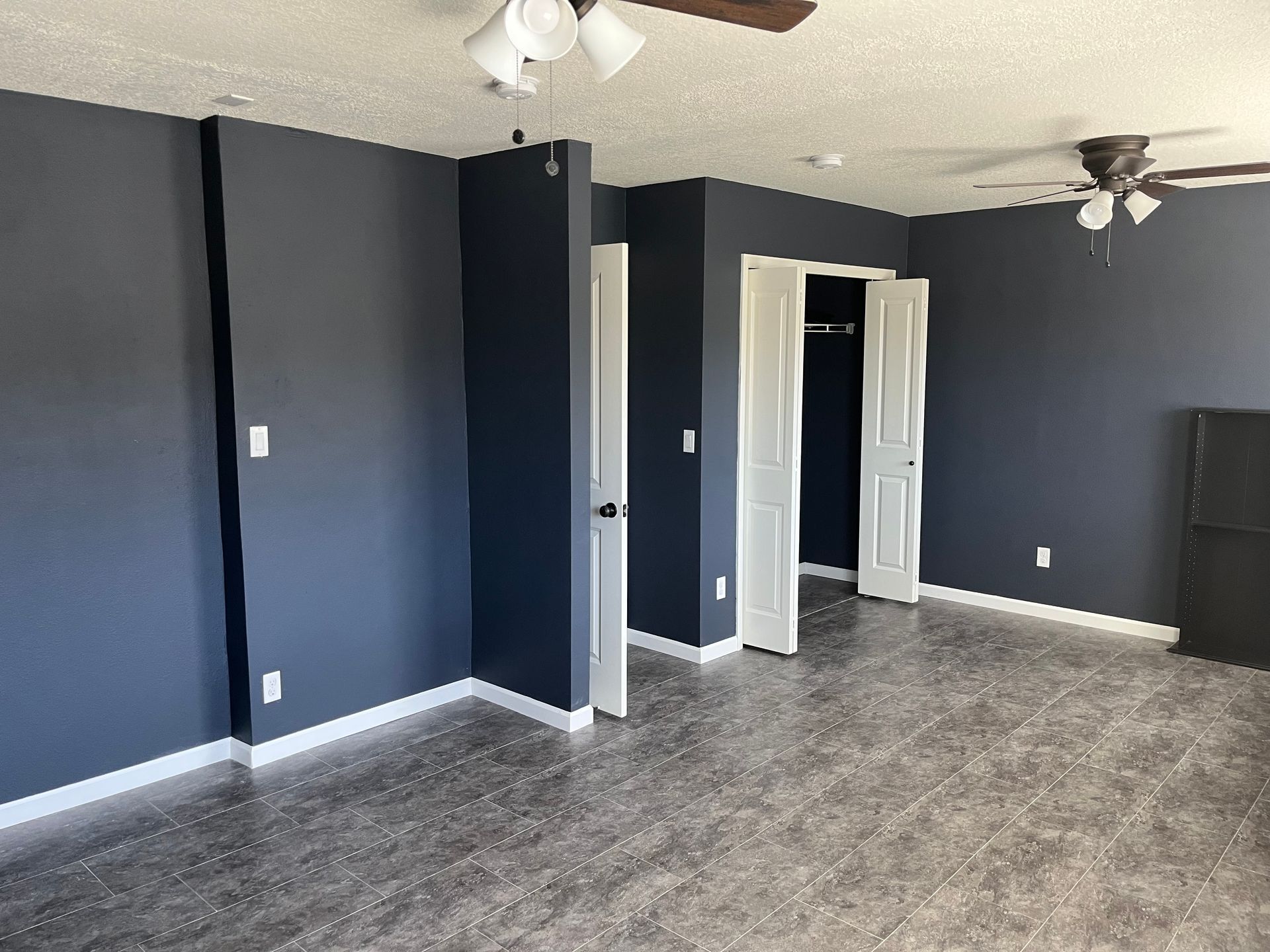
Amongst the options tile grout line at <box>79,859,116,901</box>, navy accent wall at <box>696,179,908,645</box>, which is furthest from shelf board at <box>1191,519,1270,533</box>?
tile grout line at <box>79,859,116,901</box>

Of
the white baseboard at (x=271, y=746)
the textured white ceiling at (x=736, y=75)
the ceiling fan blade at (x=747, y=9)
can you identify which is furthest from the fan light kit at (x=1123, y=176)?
the white baseboard at (x=271, y=746)

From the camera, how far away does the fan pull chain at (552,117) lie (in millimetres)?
2564

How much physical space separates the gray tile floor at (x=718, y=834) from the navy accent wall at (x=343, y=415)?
37 cm

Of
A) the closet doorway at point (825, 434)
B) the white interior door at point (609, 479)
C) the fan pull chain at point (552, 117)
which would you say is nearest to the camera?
the fan pull chain at point (552, 117)

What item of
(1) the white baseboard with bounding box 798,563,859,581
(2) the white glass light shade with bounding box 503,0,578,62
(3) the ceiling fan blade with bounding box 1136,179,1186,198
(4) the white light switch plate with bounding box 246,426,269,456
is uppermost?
Answer: (3) the ceiling fan blade with bounding box 1136,179,1186,198

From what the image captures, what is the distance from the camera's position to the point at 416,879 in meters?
2.94

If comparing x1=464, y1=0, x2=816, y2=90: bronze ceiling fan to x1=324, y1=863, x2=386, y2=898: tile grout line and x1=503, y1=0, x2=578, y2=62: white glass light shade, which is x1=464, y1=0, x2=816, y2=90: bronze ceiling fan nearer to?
x1=503, y1=0, x2=578, y2=62: white glass light shade

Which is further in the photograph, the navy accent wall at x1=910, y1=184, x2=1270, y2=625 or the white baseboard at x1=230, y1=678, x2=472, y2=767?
the navy accent wall at x1=910, y1=184, x2=1270, y2=625

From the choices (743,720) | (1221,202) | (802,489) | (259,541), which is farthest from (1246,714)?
(259,541)

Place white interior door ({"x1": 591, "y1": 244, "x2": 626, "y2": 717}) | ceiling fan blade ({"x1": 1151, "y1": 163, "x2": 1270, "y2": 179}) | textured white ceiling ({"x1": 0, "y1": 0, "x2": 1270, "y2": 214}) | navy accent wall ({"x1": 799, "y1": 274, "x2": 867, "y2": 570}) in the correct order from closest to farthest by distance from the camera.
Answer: textured white ceiling ({"x1": 0, "y1": 0, "x2": 1270, "y2": 214}) → ceiling fan blade ({"x1": 1151, "y1": 163, "x2": 1270, "y2": 179}) → white interior door ({"x1": 591, "y1": 244, "x2": 626, "y2": 717}) → navy accent wall ({"x1": 799, "y1": 274, "x2": 867, "y2": 570})

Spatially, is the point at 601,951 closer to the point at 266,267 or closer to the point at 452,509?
the point at 452,509

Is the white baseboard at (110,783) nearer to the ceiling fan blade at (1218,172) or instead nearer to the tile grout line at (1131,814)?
the tile grout line at (1131,814)

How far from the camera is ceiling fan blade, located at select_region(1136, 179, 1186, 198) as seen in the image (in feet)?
12.4

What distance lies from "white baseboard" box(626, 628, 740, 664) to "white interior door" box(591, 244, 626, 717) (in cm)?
89
